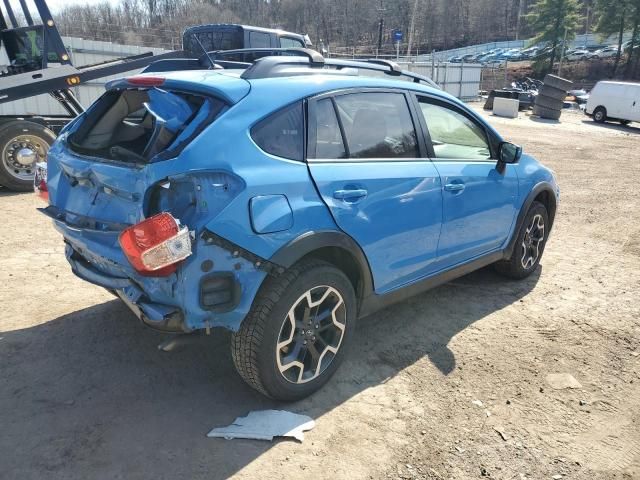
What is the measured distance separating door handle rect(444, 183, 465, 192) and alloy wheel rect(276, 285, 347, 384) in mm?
1198

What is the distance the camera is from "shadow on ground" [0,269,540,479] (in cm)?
251

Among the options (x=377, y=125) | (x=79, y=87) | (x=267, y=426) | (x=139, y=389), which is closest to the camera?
(x=267, y=426)

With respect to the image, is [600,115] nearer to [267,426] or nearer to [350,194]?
[350,194]

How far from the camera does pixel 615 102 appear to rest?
74.4ft

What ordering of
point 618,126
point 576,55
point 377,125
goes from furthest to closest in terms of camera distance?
point 576,55 < point 618,126 < point 377,125

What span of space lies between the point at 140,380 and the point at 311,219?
4.94 feet

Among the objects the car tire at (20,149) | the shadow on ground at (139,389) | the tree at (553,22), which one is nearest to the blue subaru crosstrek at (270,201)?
the shadow on ground at (139,389)

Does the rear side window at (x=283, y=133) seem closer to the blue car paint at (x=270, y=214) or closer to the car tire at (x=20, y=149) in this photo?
the blue car paint at (x=270, y=214)

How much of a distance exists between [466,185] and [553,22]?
192ft

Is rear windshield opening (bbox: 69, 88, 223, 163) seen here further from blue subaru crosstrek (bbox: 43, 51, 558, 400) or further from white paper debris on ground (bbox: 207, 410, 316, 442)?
white paper debris on ground (bbox: 207, 410, 316, 442)

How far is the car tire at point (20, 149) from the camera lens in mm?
7453

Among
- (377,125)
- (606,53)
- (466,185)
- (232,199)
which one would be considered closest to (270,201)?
(232,199)

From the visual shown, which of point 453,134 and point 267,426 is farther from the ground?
point 453,134

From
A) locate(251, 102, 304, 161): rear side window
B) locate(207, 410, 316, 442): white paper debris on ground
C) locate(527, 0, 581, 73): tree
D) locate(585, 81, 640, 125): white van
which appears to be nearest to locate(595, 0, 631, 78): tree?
locate(527, 0, 581, 73): tree
